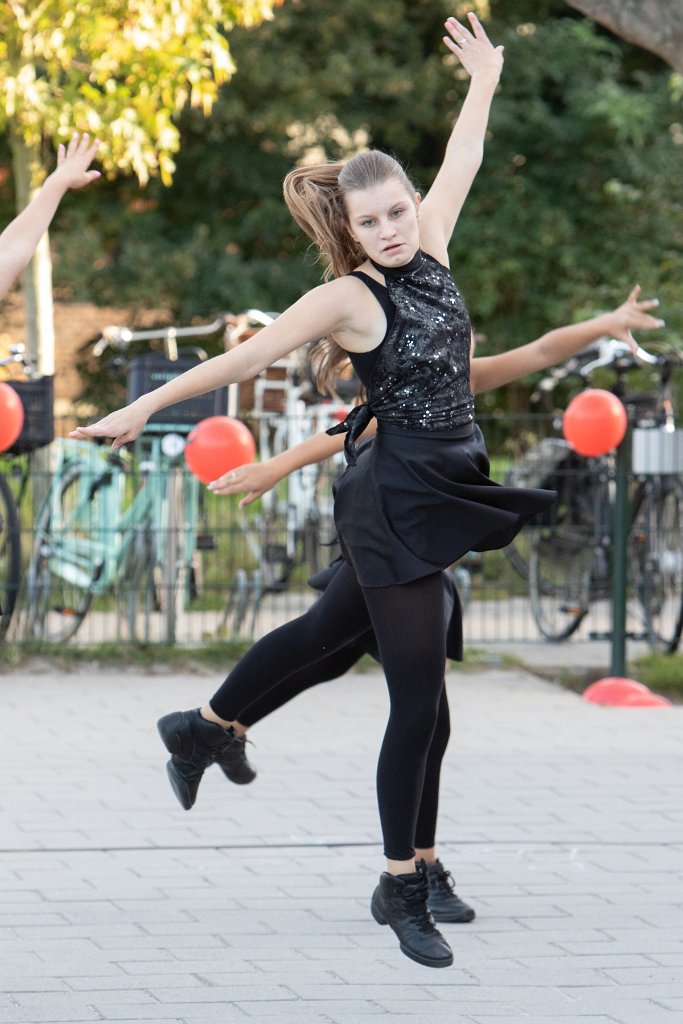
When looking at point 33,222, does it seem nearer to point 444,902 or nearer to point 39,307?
point 444,902

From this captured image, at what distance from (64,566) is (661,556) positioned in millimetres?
2828

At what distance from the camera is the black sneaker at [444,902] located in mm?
4195

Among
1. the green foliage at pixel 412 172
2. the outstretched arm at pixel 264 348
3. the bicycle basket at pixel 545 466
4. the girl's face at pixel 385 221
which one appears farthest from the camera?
the green foliage at pixel 412 172

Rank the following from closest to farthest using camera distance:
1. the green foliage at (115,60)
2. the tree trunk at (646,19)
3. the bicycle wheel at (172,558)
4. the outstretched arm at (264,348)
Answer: the outstretched arm at (264,348) < the tree trunk at (646,19) < the bicycle wheel at (172,558) < the green foliage at (115,60)

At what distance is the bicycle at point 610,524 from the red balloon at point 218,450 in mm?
2446

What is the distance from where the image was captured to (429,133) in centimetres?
1925

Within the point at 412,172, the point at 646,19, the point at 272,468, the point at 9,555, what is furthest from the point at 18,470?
the point at 412,172

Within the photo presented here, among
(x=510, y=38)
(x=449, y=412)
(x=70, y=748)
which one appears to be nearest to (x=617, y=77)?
(x=510, y=38)

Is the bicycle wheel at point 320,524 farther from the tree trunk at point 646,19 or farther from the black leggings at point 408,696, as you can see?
the black leggings at point 408,696

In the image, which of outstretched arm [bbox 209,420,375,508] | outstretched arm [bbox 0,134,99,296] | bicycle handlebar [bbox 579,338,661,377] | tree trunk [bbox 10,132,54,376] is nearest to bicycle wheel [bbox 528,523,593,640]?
bicycle handlebar [bbox 579,338,661,377]

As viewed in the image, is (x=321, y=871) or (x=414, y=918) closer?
(x=414, y=918)

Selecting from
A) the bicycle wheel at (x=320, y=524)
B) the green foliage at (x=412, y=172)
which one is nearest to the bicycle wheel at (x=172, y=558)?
the bicycle wheel at (x=320, y=524)

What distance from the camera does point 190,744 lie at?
4.38 m

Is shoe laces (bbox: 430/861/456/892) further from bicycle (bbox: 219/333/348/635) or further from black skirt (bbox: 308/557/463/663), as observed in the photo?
bicycle (bbox: 219/333/348/635)
